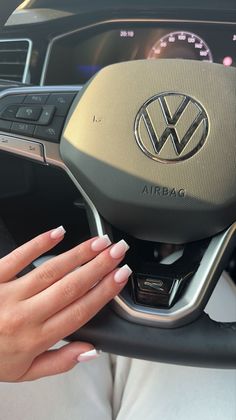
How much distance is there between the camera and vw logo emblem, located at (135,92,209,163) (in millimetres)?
688

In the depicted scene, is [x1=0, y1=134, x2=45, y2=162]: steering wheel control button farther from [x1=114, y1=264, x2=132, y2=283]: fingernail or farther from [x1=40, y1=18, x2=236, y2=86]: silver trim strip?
[x1=40, y1=18, x2=236, y2=86]: silver trim strip

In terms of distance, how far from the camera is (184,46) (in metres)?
1.24

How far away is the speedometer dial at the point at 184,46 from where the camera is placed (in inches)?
48.3

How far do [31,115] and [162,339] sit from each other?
1.09ft

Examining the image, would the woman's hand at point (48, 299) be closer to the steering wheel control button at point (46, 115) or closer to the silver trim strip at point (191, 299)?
the silver trim strip at point (191, 299)

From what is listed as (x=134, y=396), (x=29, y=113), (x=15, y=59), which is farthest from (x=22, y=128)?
(x=15, y=59)

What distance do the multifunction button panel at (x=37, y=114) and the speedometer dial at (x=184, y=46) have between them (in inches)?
21.0

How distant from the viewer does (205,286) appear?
2.24 feet

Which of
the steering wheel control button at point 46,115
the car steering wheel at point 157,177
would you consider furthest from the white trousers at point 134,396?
the steering wheel control button at point 46,115

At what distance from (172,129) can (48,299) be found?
0.25 metres

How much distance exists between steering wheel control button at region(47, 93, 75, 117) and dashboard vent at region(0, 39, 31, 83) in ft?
1.58

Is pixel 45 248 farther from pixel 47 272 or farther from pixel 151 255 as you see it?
pixel 151 255

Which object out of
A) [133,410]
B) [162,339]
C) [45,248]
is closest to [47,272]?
[45,248]

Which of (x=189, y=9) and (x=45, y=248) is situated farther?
(x=189, y=9)
